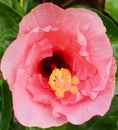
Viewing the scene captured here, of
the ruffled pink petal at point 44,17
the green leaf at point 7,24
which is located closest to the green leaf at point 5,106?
the green leaf at point 7,24

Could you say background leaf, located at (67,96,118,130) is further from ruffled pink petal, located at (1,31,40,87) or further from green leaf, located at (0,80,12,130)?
ruffled pink petal, located at (1,31,40,87)

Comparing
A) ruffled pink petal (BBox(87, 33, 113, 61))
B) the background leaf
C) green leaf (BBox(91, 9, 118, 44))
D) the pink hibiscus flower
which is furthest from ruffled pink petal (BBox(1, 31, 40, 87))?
the background leaf

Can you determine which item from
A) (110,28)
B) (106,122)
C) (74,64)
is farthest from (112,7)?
(106,122)

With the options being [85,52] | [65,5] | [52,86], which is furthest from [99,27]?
[65,5]

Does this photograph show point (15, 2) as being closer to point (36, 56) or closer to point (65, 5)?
point (36, 56)

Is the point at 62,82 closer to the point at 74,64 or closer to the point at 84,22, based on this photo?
the point at 74,64

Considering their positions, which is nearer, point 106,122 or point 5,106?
point 5,106

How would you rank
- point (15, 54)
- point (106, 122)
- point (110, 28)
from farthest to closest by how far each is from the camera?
1. point (106, 122)
2. point (110, 28)
3. point (15, 54)
